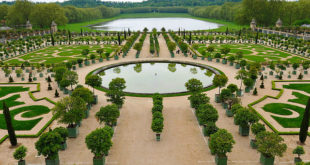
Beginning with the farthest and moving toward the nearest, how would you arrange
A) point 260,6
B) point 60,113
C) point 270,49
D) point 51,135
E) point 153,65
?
point 260,6, point 270,49, point 153,65, point 60,113, point 51,135

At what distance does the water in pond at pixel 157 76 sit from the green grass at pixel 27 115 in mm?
11708

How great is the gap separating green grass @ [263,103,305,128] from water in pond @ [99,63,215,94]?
11333 millimetres

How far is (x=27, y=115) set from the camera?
2911cm

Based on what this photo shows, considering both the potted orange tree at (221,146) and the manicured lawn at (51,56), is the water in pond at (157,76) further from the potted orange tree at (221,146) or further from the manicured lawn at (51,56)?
the potted orange tree at (221,146)

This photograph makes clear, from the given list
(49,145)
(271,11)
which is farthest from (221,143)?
(271,11)

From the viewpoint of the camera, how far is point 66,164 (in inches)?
782

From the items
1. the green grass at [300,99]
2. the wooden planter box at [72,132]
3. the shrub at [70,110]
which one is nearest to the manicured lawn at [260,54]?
the green grass at [300,99]

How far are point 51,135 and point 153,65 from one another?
119ft

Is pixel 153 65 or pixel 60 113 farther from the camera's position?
pixel 153 65

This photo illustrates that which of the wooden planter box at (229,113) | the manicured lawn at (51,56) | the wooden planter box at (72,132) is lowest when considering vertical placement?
the wooden planter box at (72,132)

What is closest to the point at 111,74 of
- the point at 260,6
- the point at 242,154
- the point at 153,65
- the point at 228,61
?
the point at 153,65

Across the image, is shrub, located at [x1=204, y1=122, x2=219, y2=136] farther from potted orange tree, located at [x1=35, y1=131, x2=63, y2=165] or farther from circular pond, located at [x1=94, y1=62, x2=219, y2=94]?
circular pond, located at [x1=94, y1=62, x2=219, y2=94]

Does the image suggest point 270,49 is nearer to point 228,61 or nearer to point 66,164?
point 228,61

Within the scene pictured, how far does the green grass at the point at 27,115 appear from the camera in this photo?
26.3m
